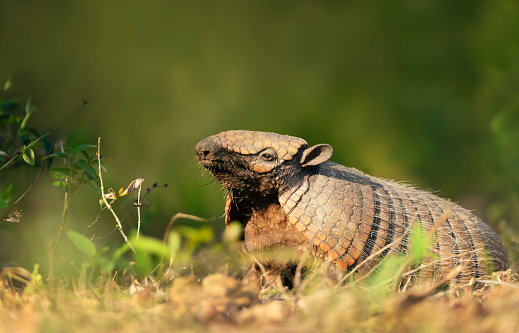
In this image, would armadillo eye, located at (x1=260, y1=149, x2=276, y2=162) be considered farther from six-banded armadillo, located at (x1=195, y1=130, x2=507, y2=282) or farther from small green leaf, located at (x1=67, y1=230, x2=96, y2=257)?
small green leaf, located at (x1=67, y1=230, x2=96, y2=257)

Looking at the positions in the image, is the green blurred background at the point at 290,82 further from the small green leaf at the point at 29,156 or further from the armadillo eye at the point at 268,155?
the armadillo eye at the point at 268,155

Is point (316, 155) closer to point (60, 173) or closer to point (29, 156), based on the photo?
point (60, 173)

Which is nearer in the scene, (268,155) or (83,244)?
(83,244)

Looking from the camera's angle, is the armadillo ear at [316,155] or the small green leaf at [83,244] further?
the armadillo ear at [316,155]

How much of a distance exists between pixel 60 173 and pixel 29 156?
0.30 m

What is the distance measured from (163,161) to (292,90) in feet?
11.2

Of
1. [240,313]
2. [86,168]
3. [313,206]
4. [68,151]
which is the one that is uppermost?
[68,151]

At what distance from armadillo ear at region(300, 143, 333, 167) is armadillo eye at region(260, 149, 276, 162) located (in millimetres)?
249

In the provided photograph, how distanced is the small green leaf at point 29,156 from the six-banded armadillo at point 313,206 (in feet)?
4.19

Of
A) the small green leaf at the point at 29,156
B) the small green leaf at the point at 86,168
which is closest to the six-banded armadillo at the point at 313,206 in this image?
the small green leaf at the point at 86,168

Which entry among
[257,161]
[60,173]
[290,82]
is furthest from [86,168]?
[290,82]

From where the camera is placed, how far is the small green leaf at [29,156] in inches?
147

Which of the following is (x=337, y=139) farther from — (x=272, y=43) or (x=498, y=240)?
(x=498, y=240)

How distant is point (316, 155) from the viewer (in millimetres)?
4020
